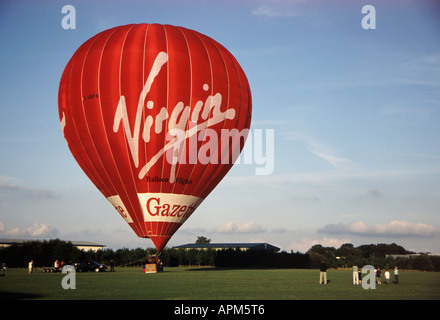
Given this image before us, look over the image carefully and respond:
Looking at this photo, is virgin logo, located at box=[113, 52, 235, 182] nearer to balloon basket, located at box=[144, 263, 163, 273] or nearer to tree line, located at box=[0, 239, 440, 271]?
balloon basket, located at box=[144, 263, 163, 273]

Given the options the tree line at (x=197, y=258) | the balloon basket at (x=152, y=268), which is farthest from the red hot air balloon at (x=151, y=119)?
the tree line at (x=197, y=258)

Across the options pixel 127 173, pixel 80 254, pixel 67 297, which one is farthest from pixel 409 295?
pixel 80 254

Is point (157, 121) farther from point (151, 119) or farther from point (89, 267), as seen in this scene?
point (89, 267)

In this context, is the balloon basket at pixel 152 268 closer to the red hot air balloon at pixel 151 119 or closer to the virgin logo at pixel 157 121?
the red hot air balloon at pixel 151 119

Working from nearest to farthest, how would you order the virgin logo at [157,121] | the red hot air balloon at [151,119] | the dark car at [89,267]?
the virgin logo at [157,121]
the red hot air balloon at [151,119]
the dark car at [89,267]
